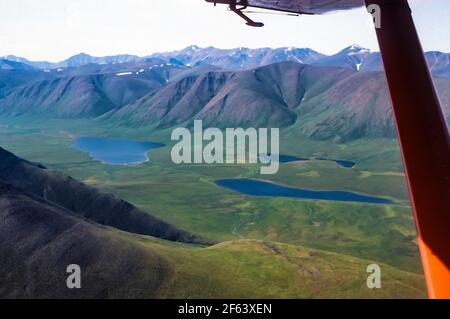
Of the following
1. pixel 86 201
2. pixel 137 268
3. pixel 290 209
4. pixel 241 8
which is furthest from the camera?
pixel 290 209

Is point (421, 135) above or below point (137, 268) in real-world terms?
below

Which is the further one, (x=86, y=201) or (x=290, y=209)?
(x=290, y=209)

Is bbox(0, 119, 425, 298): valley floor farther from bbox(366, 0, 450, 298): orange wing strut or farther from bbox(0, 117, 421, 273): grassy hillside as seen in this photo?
bbox(366, 0, 450, 298): orange wing strut

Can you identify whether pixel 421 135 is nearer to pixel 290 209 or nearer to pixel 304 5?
pixel 304 5

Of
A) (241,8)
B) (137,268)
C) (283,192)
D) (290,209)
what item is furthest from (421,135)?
(283,192)

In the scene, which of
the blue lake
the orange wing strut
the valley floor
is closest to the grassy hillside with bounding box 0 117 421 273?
the valley floor

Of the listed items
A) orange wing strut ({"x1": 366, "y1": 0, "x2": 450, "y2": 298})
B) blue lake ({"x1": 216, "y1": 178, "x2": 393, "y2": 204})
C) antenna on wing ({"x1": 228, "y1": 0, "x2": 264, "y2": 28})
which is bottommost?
orange wing strut ({"x1": 366, "y1": 0, "x2": 450, "y2": 298})

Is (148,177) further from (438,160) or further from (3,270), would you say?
(438,160)
